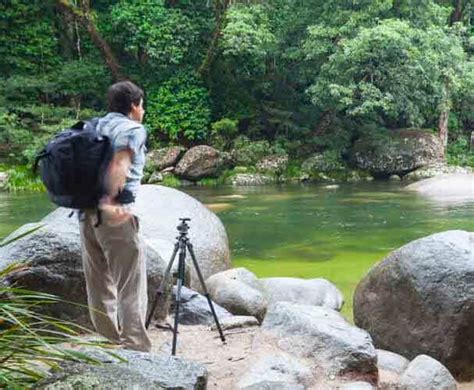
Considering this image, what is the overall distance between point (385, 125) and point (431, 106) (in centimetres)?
296

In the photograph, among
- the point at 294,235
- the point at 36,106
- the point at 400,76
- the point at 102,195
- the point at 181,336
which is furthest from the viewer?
the point at 36,106

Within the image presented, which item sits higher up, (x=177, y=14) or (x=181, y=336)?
(x=177, y=14)

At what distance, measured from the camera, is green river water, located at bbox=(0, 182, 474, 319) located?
8867 mm

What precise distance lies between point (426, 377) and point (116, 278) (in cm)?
211

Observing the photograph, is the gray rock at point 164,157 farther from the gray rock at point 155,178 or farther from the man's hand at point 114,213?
the man's hand at point 114,213

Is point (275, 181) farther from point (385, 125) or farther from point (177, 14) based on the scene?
point (177, 14)

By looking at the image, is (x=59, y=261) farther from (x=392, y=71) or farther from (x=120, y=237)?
(x=392, y=71)

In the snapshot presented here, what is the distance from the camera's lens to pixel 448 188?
1612 centimetres

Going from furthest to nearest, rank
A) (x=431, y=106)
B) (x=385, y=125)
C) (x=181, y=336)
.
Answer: (x=385, y=125)
(x=431, y=106)
(x=181, y=336)

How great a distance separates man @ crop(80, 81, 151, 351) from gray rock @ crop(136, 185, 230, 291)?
357cm

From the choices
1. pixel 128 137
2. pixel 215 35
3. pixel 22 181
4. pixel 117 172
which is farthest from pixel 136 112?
pixel 215 35

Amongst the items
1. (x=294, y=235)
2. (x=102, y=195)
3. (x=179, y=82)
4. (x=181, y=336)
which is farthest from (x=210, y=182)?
(x=102, y=195)

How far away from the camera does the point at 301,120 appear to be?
2306 cm

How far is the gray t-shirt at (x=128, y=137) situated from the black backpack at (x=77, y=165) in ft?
0.15
